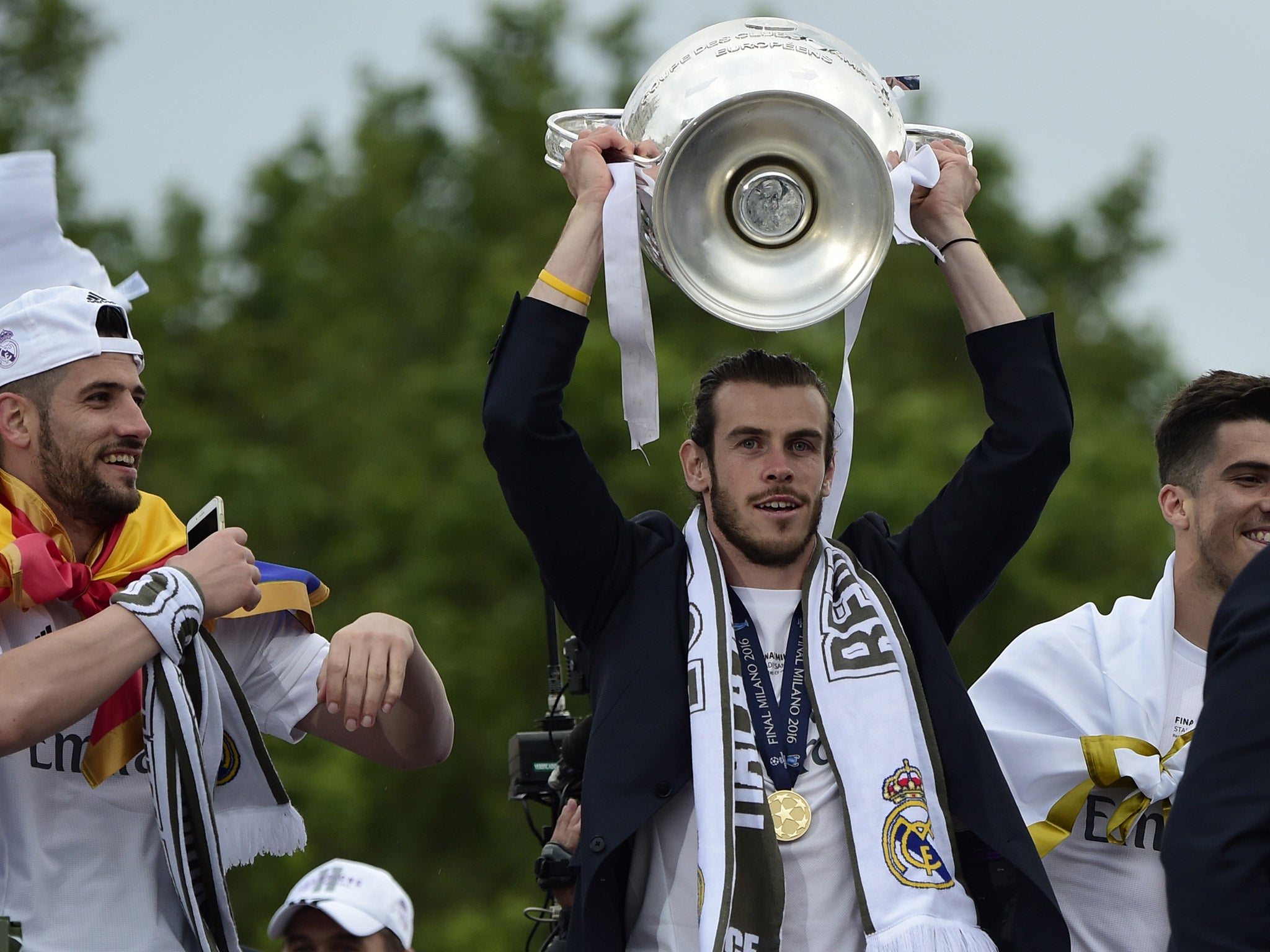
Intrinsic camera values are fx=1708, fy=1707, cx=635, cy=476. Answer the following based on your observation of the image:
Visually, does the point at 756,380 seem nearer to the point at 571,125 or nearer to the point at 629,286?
the point at 629,286

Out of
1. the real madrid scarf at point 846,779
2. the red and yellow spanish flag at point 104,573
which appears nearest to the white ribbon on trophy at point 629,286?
the real madrid scarf at point 846,779

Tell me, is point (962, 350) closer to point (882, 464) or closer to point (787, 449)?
point (882, 464)

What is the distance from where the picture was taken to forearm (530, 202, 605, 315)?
3785 millimetres

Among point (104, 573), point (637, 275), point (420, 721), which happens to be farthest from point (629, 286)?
point (104, 573)

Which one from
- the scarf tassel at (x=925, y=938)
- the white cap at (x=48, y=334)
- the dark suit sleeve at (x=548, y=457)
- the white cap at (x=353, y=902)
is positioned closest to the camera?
the scarf tassel at (x=925, y=938)

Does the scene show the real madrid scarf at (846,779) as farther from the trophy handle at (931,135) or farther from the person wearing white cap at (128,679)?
the trophy handle at (931,135)

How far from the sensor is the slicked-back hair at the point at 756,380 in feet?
13.5

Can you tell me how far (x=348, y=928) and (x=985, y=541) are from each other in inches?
Answer: 96.4

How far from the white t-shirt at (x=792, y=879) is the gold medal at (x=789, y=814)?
0.05 feet

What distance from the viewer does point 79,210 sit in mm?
15031

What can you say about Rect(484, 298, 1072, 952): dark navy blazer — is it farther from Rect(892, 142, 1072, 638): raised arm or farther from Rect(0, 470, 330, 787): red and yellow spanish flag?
Rect(0, 470, 330, 787): red and yellow spanish flag

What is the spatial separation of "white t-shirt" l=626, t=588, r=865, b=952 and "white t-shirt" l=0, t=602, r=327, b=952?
981 mm

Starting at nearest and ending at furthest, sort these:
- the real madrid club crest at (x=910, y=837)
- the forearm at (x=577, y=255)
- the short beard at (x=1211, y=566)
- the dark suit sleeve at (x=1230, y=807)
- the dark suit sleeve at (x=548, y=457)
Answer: the dark suit sleeve at (x=1230, y=807), the real madrid club crest at (x=910, y=837), the dark suit sleeve at (x=548, y=457), the forearm at (x=577, y=255), the short beard at (x=1211, y=566)

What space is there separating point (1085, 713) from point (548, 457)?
152 cm
